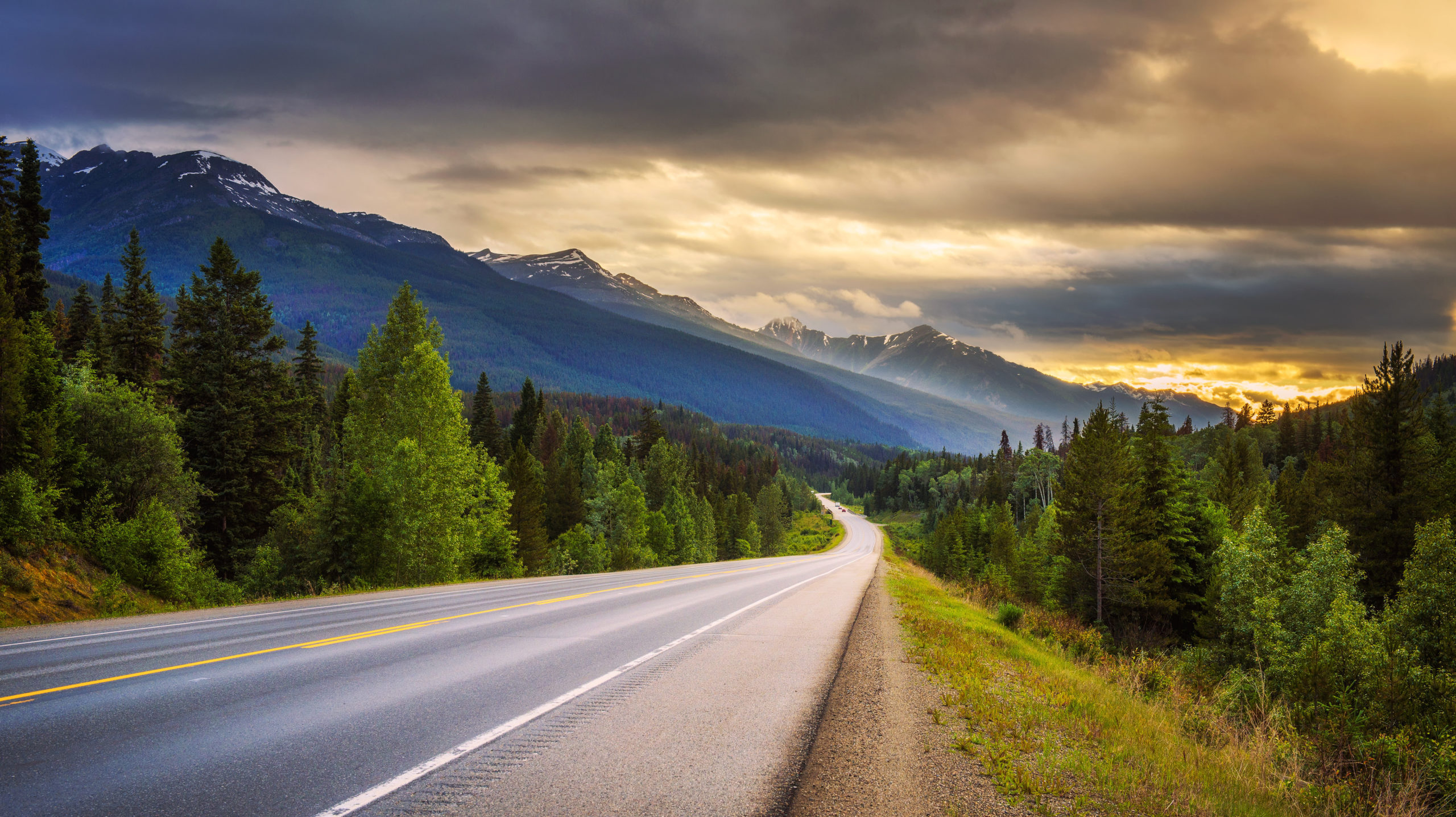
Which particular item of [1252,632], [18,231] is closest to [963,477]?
[1252,632]

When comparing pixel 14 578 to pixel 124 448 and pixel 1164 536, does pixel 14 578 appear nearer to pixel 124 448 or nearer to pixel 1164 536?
pixel 124 448

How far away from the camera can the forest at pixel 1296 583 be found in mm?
13289

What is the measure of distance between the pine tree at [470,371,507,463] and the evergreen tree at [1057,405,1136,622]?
46.7 m

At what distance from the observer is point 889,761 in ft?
20.1

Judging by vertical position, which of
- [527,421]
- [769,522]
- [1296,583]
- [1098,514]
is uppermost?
[527,421]

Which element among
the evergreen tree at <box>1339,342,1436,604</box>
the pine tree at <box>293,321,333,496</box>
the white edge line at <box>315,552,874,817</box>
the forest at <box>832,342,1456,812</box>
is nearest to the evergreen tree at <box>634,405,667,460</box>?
the pine tree at <box>293,321,333,496</box>

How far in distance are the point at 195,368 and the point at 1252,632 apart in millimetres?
50293

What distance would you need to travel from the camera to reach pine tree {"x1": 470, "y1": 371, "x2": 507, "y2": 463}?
6456cm

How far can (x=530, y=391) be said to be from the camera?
254 ft

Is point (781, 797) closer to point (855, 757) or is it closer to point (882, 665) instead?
point (855, 757)

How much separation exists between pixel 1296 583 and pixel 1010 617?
17.0 metres

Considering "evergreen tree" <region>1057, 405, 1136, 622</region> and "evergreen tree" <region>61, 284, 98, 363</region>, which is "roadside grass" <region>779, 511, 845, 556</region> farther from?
"evergreen tree" <region>61, 284, 98, 363</region>

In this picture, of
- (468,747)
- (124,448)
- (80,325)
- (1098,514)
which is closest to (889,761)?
(468,747)

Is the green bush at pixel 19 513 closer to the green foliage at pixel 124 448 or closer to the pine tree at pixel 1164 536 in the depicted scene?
the green foliage at pixel 124 448
